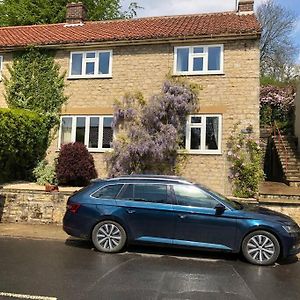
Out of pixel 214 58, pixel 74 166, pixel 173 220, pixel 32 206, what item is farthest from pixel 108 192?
pixel 214 58

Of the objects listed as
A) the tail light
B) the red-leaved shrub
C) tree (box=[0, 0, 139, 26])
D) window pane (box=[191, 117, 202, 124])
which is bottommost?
the tail light

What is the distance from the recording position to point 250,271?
757 cm

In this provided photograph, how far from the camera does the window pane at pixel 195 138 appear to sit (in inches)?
619

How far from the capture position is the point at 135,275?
6949mm

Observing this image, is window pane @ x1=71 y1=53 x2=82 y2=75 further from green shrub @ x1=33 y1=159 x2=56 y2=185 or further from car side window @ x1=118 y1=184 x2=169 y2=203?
car side window @ x1=118 y1=184 x2=169 y2=203

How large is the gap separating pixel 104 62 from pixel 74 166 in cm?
480

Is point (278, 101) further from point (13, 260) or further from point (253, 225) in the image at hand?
point (13, 260)

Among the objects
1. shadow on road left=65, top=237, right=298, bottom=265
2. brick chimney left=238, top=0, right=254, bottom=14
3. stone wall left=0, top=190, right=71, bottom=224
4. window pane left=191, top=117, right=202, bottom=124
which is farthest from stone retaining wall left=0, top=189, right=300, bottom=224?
brick chimney left=238, top=0, right=254, bottom=14

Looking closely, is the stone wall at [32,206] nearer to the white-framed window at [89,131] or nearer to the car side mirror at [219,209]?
the white-framed window at [89,131]

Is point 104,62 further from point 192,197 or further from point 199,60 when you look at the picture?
point 192,197

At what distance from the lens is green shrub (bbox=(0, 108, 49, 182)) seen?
48.2ft

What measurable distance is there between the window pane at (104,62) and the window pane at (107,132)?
2.10m

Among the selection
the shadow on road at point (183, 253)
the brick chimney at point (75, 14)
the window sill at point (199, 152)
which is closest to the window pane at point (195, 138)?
the window sill at point (199, 152)

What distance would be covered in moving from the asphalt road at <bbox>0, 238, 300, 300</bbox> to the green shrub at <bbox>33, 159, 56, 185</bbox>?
707cm
